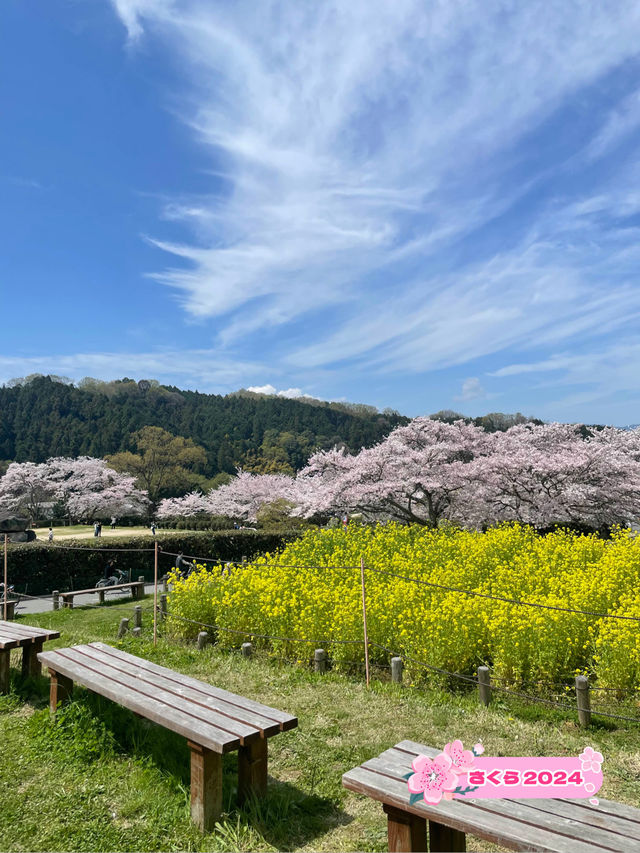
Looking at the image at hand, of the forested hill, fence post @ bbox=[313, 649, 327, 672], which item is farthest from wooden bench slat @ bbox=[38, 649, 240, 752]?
the forested hill

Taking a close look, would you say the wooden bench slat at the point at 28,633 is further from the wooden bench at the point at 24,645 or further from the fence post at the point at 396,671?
the fence post at the point at 396,671

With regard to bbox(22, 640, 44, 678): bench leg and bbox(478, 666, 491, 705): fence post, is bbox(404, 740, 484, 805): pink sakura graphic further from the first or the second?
bbox(22, 640, 44, 678): bench leg

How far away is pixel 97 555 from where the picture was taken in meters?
16.8

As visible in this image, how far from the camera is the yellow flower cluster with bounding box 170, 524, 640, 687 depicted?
16.8ft

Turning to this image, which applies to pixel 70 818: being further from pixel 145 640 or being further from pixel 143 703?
pixel 145 640

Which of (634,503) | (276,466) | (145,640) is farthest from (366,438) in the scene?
(145,640)

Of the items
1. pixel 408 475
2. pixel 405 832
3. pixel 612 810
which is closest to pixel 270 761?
pixel 405 832

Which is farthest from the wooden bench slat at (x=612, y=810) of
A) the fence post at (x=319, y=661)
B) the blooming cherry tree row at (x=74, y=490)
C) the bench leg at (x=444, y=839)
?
the blooming cherry tree row at (x=74, y=490)

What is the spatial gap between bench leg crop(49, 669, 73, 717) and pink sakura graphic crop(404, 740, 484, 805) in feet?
9.74

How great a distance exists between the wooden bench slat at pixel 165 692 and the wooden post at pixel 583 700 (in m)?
2.79

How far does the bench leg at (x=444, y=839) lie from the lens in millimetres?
2178

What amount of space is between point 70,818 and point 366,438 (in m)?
50.3

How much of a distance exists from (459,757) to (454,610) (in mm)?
3492

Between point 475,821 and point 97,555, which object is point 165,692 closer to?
point 475,821
